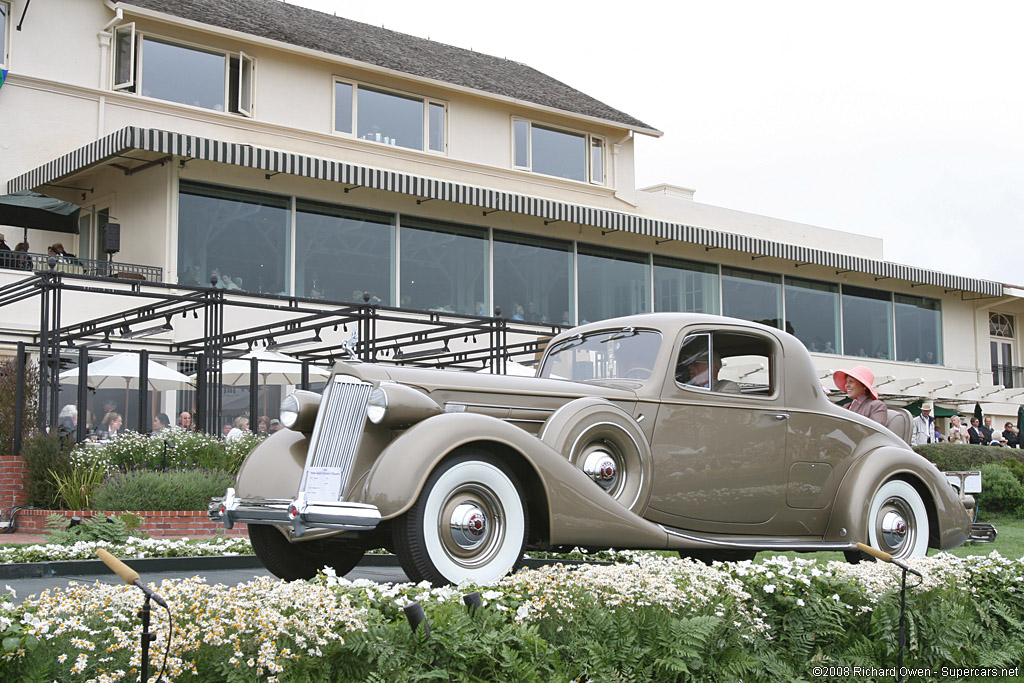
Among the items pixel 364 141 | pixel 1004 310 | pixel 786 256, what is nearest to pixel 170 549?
pixel 364 141

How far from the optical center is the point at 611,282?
99.7ft

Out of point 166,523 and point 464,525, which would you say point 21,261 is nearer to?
point 166,523

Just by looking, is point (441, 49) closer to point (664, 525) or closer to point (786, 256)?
point (786, 256)

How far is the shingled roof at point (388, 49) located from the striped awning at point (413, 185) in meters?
4.02

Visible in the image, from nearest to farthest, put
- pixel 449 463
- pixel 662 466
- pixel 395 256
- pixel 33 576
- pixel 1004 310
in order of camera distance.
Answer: pixel 449 463 < pixel 662 466 < pixel 33 576 < pixel 395 256 < pixel 1004 310

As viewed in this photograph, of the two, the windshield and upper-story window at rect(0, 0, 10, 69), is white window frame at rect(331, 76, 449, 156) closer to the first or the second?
upper-story window at rect(0, 0, 10, 69)

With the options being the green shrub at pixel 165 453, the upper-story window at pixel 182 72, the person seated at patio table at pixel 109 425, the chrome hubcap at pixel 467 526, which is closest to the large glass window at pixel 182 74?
the upper-story window at pixel 182 72

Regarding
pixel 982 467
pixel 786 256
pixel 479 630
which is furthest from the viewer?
pixel 786 256

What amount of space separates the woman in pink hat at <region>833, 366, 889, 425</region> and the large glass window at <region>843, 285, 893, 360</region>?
2572cm

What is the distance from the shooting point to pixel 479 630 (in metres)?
4.63

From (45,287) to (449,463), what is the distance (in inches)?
472

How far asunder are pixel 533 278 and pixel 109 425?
11.9m

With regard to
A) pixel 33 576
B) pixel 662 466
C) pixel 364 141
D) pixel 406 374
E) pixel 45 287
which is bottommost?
pixel 33 576

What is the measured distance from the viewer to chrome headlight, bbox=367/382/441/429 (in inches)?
252
